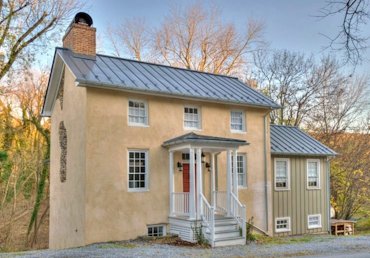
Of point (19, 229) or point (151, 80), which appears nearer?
point (151, 80)

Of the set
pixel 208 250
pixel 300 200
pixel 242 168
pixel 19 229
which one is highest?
pixel 242 168

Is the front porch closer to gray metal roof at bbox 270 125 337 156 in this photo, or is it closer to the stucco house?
the stucco house

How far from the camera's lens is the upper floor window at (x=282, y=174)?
18.6 metres

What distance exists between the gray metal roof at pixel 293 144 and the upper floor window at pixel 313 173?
1.79ft

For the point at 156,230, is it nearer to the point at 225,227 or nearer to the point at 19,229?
the point at 225,227

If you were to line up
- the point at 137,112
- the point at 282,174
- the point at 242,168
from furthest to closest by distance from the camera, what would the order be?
the point at 282,174, the point at 242,168, the point at 137,112

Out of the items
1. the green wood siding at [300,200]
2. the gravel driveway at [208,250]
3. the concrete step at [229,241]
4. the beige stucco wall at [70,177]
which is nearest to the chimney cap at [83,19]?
the beige stucco wall at [70,177]

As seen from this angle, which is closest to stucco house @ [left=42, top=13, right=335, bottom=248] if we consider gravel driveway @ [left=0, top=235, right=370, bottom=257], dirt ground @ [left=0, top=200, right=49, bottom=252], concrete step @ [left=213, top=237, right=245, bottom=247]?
concrete step @ [left=213, top=237, right=245, bottom=247]

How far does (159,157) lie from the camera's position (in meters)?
15.0

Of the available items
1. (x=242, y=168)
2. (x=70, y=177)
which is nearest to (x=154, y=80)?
(x=70, y=177)

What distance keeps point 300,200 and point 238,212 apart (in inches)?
221

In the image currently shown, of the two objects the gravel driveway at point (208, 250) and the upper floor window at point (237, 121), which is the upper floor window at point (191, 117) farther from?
the gravel driveway at point (208, 250)

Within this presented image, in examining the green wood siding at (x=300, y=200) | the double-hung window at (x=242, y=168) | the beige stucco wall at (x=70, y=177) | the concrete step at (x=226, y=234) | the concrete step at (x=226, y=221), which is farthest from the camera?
the green wood siding at (x=300, y=200)

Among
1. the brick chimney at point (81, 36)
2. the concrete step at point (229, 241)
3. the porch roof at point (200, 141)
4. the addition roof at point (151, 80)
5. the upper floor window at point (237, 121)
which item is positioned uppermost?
the brick chimney at point (81, 36)
